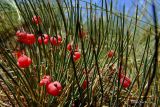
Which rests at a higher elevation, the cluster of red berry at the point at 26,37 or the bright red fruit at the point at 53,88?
the cluster of red berry at the point at 26,37

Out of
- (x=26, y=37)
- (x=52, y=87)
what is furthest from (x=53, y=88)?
(x=26, y=37)

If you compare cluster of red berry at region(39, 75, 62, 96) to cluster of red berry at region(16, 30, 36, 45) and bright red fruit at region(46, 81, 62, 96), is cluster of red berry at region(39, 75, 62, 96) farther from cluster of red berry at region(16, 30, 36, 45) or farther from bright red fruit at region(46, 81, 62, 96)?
cluster of red berry at region(16, 30, 36, 45)

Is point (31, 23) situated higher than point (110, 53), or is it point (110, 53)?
point (31, 23)

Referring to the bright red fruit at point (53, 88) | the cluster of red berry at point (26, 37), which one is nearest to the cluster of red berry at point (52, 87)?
the bright red fruit at point (53, 88)

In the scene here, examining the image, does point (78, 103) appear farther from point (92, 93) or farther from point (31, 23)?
point (31, 23)

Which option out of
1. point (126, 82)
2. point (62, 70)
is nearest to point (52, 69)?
point (62, 70)

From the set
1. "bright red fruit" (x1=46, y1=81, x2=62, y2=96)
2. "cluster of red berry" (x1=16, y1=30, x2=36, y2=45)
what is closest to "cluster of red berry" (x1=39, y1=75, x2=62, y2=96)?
"bright red fruit" (x1=46, y1=81, x2=62, y2=96)

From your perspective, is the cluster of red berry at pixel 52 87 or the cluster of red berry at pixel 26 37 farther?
the cluster of red berry at pixel 26 37

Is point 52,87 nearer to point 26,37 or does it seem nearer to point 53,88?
point 53,88

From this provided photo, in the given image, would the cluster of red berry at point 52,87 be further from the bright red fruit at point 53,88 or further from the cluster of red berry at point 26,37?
the cluster of red berry at point 26,37

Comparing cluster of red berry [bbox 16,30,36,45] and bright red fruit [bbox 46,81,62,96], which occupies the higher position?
cluster of red berry [bbox 16,30,36,45]

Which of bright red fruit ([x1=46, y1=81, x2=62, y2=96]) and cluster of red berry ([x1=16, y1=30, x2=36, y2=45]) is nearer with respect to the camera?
bright red fruit ([x1=46, y1=81, x2=62, y2=96])
